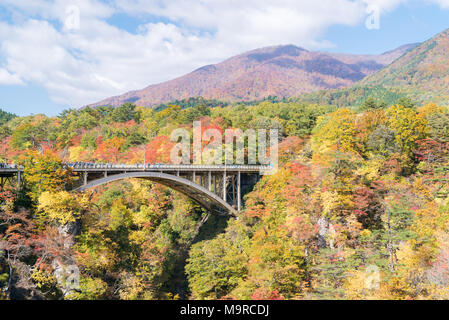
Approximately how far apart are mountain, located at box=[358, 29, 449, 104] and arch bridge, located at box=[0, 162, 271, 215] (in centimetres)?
5189

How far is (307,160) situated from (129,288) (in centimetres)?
2124

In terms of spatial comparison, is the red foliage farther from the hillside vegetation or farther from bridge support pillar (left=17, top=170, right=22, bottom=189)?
bridge support pillar (left=17, top=170, right=22, bottom=189)

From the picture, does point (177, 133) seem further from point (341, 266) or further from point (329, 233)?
point (341, 266)

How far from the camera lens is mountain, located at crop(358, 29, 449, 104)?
7850 cm

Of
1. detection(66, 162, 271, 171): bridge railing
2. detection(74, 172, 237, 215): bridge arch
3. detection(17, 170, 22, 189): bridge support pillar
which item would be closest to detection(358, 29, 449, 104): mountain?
detection(66, 162, 271, 171): bridge railing

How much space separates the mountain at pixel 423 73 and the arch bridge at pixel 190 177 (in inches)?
2043

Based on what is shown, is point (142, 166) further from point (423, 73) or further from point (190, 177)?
point (423, 73)

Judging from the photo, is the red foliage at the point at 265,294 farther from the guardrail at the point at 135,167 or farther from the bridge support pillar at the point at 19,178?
the bridge support pillar at the point at 19,178

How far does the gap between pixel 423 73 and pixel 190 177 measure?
3620 inches

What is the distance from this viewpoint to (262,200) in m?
33.2

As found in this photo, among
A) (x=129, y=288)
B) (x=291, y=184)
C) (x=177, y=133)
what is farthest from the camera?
(x=177, y=133)

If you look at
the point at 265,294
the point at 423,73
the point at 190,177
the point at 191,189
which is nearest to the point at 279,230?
the point at 265,294

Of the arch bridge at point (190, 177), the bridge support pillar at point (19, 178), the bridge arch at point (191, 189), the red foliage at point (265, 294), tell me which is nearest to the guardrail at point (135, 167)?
the arch bridge at point (190, 177)
